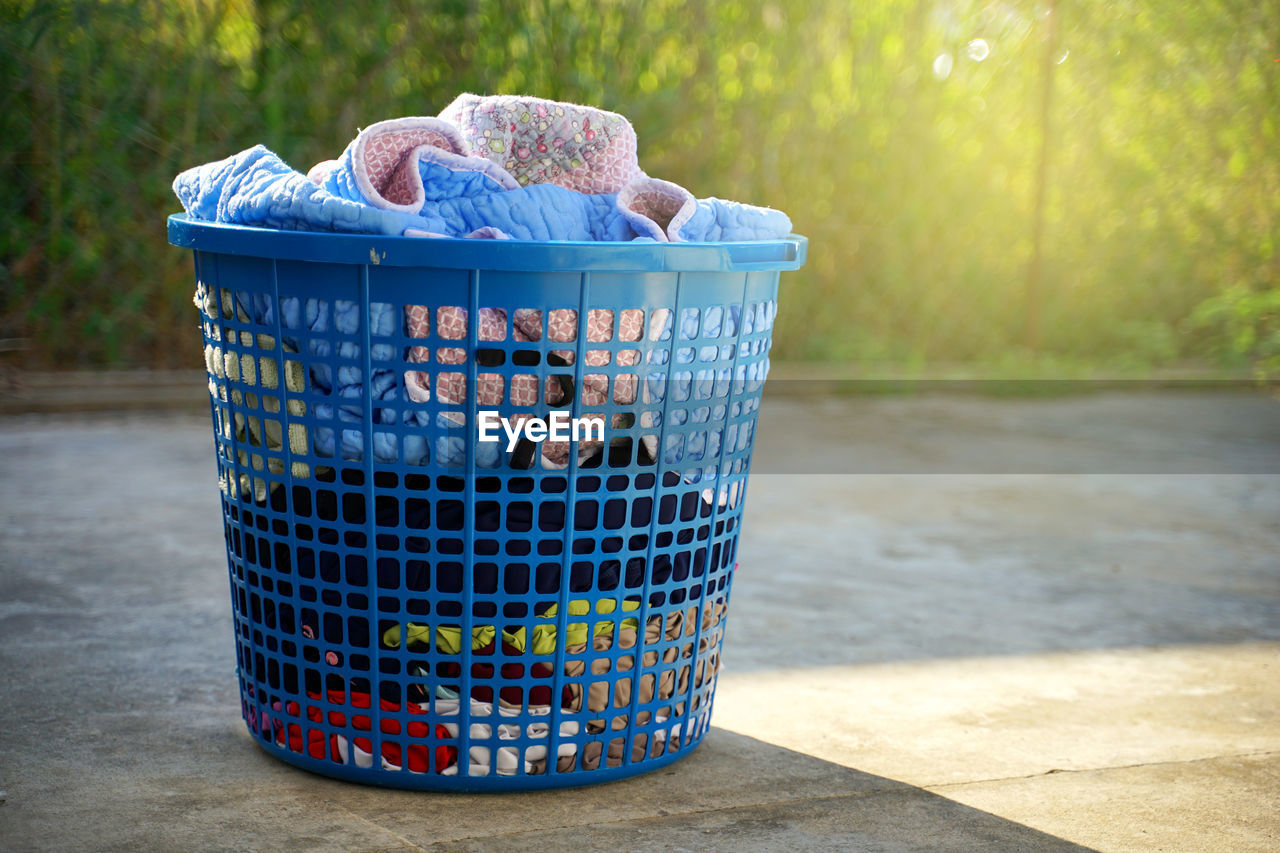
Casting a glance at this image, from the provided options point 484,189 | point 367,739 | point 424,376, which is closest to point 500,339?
point 424,376

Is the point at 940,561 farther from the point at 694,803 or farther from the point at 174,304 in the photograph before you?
the point at 174,304

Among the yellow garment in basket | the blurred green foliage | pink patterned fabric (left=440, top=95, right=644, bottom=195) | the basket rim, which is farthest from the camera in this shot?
the blurred green foliage

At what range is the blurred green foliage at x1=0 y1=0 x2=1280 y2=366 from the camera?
3939 mm

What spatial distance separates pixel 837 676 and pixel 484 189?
3.23 ft

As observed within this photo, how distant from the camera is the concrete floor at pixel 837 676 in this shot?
57.5 inches

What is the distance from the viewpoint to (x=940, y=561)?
2705 millimetres

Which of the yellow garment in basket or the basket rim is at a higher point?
the basket rim

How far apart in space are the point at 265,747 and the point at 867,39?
3.94 meters

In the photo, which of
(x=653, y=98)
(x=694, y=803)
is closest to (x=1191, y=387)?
(x=653, y=98)

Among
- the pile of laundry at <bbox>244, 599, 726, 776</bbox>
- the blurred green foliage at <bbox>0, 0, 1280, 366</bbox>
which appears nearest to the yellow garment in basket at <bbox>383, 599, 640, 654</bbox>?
the pile of laundry at <bbox>244, 599, 726, 776</bbox>

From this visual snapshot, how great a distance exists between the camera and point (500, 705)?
1476 mm

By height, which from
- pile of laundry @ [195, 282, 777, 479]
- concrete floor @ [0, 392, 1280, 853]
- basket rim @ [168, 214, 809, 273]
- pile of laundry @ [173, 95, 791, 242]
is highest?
pile of laundry @ [173, 95, 791, 242]

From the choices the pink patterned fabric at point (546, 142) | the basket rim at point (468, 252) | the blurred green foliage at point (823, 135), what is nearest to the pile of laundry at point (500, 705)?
the basket rim at point (468, 252)

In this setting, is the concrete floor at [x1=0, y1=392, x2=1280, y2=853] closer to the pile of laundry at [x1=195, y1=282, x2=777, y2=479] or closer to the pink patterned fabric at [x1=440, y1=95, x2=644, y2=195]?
the pile of laundry at [x1=195, y1=282, x2=777, y2=479]
